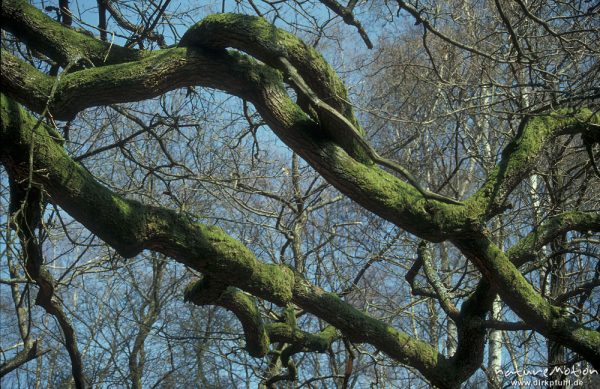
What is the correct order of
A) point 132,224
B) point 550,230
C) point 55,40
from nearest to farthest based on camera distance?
1. point 132,224
2. point 55,40
3. point 550,230

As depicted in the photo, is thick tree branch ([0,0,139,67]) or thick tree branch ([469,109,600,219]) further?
thick tree branch ([469,109,600,219])

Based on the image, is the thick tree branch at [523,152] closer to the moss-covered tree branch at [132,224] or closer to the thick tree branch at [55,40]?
the moss-covered tree branch at [132,224]

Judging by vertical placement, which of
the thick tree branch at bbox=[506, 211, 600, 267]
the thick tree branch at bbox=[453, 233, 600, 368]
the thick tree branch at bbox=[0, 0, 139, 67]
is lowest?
the thick tree branch at bbox=[453, 233, 600, 368]

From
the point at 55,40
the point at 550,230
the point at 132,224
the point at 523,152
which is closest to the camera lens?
the point at 132,224

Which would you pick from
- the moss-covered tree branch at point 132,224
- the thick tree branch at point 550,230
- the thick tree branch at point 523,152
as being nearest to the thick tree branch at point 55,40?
the moss-covered tree branch at point 132,224

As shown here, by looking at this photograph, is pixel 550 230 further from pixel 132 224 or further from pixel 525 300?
pixel 132 224

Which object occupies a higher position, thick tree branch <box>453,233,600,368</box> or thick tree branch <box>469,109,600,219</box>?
thick tree branch <box>469,109,600,219</box>

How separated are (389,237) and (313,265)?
5.57 ft

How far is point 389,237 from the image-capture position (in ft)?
26.0

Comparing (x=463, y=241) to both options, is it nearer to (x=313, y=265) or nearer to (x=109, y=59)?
(x=109, y=59)

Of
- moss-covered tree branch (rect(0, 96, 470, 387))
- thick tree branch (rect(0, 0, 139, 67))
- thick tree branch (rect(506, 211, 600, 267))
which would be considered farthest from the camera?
thick tree branch (rect(506, 211, 600, 267))

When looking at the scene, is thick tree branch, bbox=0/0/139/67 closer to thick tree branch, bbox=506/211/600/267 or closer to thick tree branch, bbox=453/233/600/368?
thick tree branch, bbox=453/233/600/368

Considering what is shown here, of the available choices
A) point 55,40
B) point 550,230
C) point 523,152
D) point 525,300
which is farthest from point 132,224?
point 550,230

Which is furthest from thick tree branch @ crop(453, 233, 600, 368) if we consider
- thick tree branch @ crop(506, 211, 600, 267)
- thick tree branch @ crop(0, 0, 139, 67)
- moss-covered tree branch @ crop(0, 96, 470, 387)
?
thick tree branch @ crop(0, 0, 139, 67)
